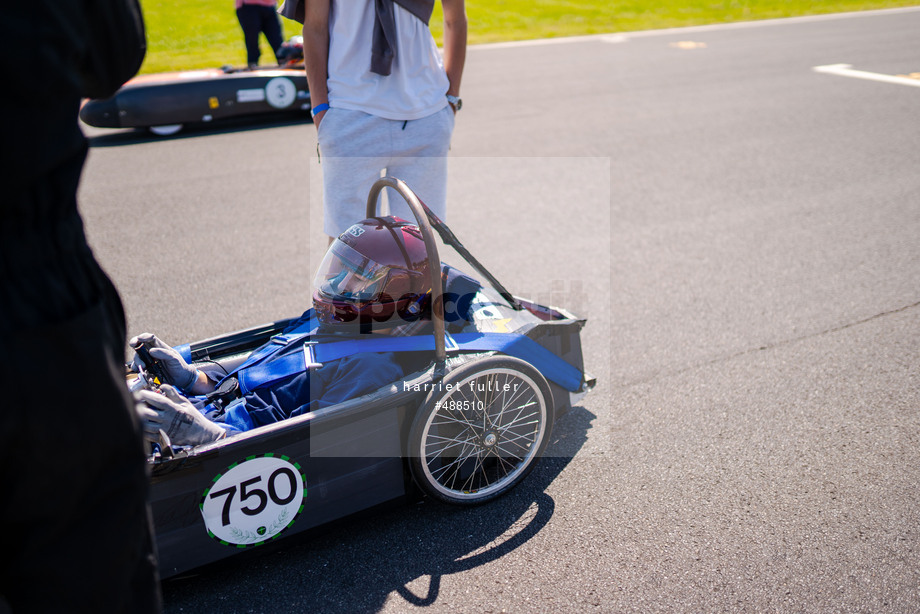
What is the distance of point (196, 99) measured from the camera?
7.52m

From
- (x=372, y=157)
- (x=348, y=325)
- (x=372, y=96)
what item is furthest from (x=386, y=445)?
(x=372, y=96)

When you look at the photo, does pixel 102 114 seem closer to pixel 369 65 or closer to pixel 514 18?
pixel 369 65

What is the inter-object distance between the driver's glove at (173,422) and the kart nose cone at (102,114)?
19.1 feet

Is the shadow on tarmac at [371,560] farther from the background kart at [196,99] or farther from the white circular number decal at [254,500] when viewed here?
the background kart at [196,99]

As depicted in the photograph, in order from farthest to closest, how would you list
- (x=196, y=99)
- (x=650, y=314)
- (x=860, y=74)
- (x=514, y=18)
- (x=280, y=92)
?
1. (x=514, y=18)
2. (x=860, y=74)
3. (x=280, y=92)
4. (x=196, y=99)
5. (x=650, y=314)

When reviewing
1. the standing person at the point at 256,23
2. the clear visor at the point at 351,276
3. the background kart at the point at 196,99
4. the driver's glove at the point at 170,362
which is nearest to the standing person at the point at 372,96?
the clear visor at the point at 351,276

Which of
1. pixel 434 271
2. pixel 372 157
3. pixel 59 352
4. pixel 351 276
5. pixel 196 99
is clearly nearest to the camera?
pixel 59 352

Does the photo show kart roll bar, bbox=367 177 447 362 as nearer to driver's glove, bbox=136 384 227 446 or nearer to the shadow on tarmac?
the shadow on tarmac

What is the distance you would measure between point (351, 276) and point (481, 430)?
78 cm

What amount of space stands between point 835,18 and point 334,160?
53.3 feet

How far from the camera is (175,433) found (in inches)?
90.0

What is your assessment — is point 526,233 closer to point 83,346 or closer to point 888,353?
point 888,353

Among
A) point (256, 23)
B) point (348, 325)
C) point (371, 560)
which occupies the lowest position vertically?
point (371, 560)

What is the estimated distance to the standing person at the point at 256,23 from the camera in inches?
360
